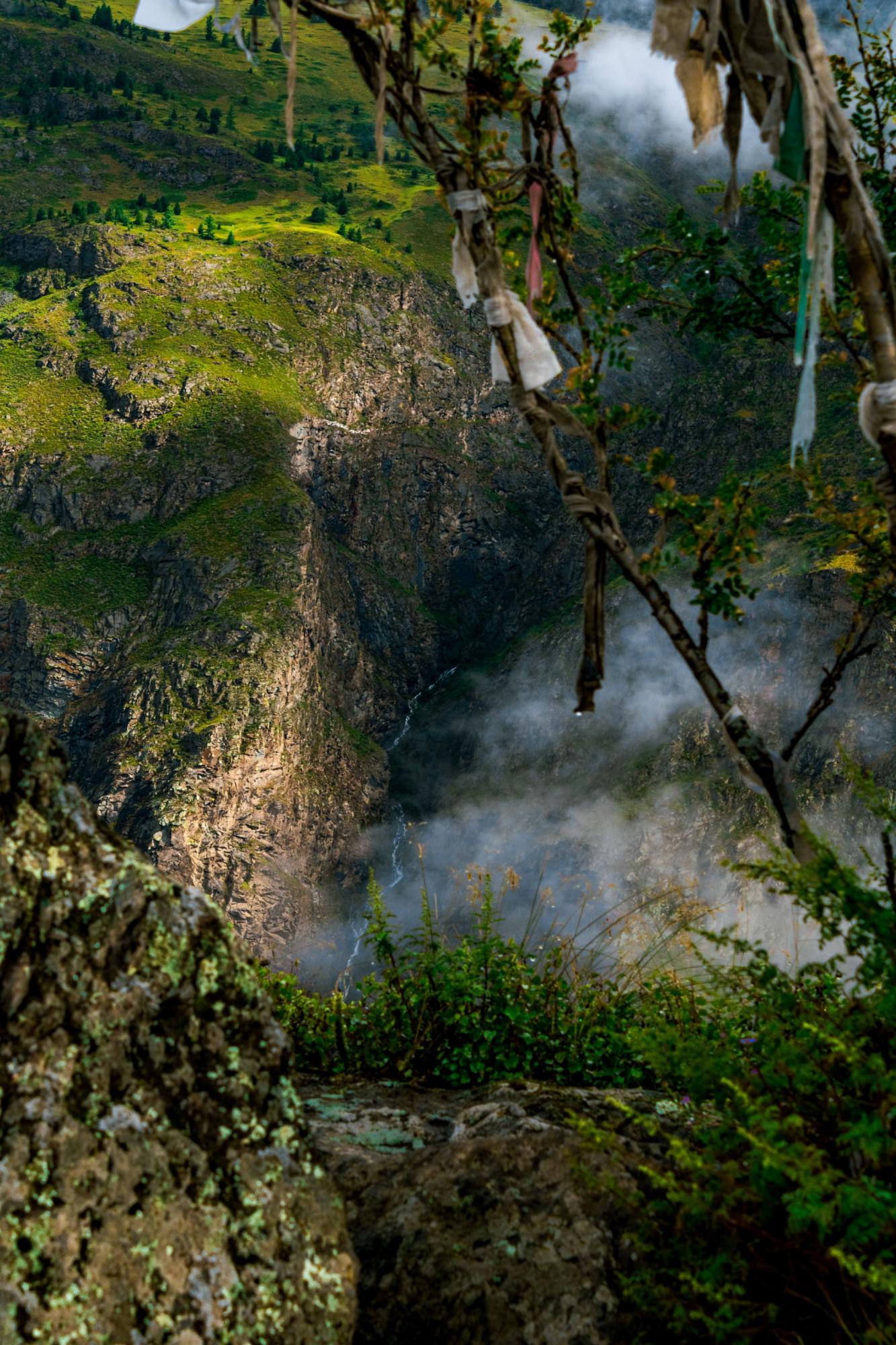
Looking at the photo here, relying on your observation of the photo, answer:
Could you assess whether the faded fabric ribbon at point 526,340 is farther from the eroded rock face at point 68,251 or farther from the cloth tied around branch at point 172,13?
the eroded rock face at point 68,251

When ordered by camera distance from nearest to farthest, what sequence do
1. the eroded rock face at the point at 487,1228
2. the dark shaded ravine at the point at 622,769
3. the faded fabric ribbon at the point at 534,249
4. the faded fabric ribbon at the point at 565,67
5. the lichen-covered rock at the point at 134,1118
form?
1. the lichen-covered rock at the point at 134,1118
2. the eroded rock face at the point at 487,1228
3. the faded fabric ribbon at the point at 565,67
4. the faded fabric ribbon at the point at 534,249
5. the dark shaded ravine at the point at 622,769

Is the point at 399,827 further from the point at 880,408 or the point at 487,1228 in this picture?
the point at 880,408

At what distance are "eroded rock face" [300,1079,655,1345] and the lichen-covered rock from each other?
36cm

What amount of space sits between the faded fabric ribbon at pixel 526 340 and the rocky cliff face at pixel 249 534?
172 ft

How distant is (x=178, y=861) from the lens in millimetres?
58125

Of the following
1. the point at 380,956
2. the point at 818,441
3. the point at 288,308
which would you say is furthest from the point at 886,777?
the point at 288,308

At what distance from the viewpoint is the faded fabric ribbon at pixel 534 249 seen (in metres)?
3.82

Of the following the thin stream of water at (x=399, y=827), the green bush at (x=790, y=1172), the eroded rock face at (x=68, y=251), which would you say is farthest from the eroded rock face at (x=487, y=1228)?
the eroded rock face at (x=68, y=251)

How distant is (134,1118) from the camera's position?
8.22ft

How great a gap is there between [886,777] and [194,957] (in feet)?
164

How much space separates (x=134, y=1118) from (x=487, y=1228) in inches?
46.5

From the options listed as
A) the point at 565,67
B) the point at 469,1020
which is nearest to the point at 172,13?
the point at 565,67

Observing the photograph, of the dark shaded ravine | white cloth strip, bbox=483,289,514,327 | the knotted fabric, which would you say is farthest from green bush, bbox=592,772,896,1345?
the dark shaded ravine

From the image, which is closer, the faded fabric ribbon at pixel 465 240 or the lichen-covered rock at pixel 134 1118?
the lichen-covered rock at pixel 134 1118
